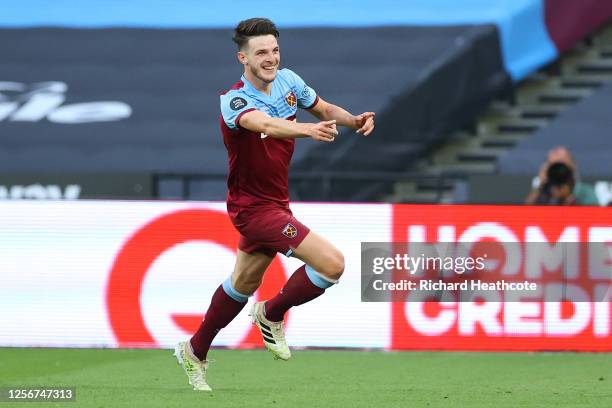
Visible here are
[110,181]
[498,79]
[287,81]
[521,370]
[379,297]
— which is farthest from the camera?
[498,79]

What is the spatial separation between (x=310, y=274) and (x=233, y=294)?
510mm

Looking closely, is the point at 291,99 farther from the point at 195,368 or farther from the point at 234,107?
the point at 195,368

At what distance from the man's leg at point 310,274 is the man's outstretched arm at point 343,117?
2.03 feet

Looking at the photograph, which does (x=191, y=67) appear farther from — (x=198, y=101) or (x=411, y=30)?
(x=411, y=30)

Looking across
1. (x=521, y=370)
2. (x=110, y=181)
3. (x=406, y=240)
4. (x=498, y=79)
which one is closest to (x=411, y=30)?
(x=498, y=79)

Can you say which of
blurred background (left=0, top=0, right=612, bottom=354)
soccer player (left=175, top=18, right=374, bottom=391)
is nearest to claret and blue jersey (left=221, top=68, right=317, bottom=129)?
soccer player (left=175, top=18, right=374, bottom=391)

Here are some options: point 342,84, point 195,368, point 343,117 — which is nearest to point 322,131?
point 343,117

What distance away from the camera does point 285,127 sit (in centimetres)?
649

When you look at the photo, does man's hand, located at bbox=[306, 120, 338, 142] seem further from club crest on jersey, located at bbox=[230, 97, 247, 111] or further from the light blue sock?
the light blue sock

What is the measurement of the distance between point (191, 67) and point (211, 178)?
2.60m

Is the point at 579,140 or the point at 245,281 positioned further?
the point at 579,140

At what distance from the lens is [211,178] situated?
47.3 ft

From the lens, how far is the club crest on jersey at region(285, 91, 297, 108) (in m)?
7.19

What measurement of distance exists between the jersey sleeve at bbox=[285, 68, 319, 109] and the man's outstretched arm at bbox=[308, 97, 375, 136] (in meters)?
0.05
